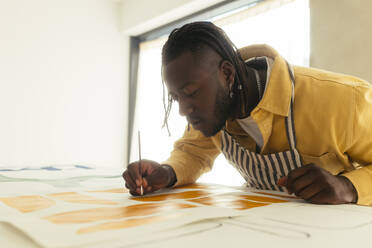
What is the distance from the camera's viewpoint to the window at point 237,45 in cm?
226

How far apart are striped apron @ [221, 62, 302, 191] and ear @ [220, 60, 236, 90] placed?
0.17 metres

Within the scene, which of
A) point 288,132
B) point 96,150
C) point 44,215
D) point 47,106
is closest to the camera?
point 44,215

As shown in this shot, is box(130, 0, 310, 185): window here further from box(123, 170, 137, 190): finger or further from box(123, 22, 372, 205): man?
box(123, 170, 137, 190): finger

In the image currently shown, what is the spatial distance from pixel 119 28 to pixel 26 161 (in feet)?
5.83

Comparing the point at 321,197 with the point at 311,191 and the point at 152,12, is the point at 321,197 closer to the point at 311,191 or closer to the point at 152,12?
the point at 311,191

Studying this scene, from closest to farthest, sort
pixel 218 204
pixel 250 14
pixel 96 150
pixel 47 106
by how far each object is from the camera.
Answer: pixel 218 204, pixel 250 14, pixel 47 106, pixel 96 150

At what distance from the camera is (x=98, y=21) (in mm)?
3604

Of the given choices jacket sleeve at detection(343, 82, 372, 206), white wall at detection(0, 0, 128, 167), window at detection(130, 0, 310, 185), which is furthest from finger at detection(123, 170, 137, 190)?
white wall at detection(0, 0, 128, 167)

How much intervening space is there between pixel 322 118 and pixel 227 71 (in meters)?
0.31

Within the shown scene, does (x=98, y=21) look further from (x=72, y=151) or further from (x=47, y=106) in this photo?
(x=72, y=151)

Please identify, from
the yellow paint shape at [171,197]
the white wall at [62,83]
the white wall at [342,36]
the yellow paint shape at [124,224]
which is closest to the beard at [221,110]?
the yellow paint shape at [171,197]

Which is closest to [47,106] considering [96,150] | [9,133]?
[9,133]

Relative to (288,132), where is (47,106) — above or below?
above

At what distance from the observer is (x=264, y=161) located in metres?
0.94
